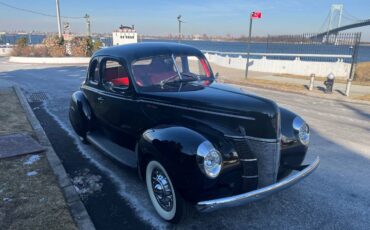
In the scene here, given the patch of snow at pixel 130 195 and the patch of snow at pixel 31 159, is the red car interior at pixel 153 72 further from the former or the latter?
the patch of snow at pixel 31 159

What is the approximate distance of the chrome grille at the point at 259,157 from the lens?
301 cm

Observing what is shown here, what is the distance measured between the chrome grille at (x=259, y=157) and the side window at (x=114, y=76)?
6.38 feet

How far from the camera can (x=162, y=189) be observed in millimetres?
3223

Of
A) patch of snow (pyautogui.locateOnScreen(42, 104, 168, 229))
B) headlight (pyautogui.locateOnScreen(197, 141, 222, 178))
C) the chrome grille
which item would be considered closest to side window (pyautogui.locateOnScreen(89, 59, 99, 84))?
patch of snow (pyautogui.locateOnScreen(42, 104, 168, 229))

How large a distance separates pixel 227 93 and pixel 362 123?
18.7ft

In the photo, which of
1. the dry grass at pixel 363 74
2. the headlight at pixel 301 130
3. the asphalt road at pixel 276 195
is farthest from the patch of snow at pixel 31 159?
the dry grass at pixel 363 74

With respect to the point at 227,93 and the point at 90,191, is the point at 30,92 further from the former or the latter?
the point at 227,93

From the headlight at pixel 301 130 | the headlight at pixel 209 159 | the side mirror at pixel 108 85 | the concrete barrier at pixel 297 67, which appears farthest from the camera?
the concrete barrier at pixel 297 67

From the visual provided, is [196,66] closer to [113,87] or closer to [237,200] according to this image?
[113,87]

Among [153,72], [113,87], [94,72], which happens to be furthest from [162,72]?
[94,72]

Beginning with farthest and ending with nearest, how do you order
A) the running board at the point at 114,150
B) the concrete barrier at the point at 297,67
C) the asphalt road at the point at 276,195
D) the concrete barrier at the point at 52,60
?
1. the concrete barrier at the point at 52,60
2. the concrete barrier at the point at 297,67
3. the running board at the point at 114,150
4. the asphalt road at the point at 276,195

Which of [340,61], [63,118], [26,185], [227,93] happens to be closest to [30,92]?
[63,118]

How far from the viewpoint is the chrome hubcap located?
317 centimetres

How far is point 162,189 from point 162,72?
173 centimetres
